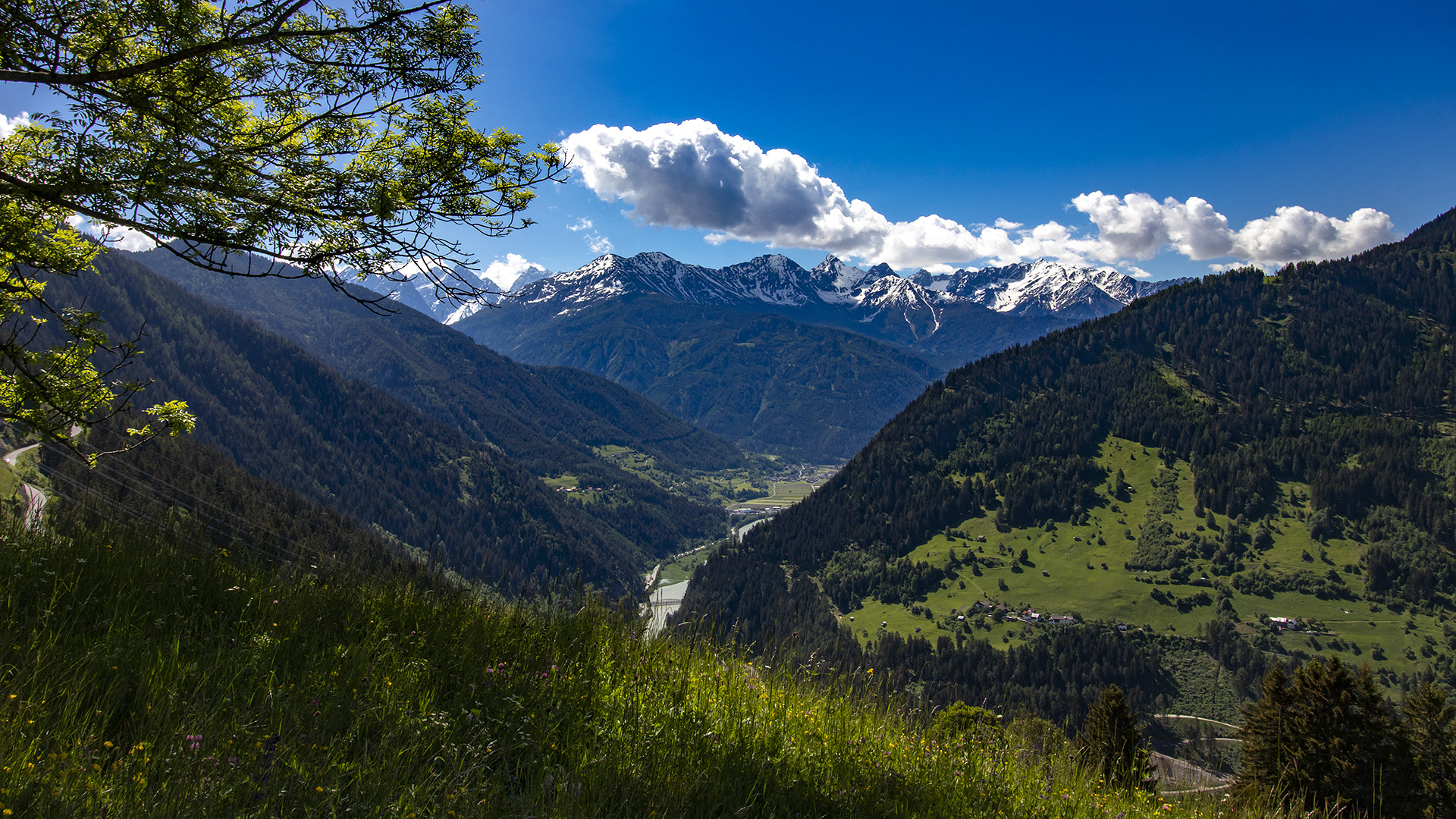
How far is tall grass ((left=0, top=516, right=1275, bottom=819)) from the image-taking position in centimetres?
306

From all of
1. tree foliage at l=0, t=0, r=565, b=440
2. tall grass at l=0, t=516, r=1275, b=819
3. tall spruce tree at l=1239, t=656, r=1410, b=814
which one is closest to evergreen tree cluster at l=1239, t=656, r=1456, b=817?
tall spruce tree at l=1239, t=656, r=1410, b=814

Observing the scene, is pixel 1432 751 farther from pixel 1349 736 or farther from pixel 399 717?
pixel 399 717

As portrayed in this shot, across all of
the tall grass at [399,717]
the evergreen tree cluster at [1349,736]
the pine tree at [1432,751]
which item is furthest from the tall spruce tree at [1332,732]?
the tall grass at [399,717]

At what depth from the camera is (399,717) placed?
155 inches

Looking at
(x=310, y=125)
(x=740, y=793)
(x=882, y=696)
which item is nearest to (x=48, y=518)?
(x=310, y=125)

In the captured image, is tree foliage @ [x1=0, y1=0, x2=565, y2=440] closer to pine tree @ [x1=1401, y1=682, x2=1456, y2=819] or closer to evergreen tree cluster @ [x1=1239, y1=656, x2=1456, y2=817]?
pine tree @ [x1=1401, y1=682, x2=1456, y2=819]

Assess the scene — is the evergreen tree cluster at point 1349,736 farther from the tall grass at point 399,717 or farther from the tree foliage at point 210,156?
the tree foliage at point 210,156

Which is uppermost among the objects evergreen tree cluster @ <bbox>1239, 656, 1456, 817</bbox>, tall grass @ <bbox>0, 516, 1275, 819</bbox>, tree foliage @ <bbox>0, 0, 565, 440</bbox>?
tree foliage @ <bbox>0, 0, 565, 440</bbox>

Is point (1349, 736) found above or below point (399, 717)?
below

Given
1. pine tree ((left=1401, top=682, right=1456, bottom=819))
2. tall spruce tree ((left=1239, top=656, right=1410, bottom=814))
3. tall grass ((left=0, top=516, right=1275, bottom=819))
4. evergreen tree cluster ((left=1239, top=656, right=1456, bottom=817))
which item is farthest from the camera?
tall spruce tree ((left=1239, top=656, right=1410, bottom=814))

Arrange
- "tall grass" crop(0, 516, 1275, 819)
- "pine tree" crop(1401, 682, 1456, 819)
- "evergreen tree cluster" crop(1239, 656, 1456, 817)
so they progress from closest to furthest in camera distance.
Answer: "tall grass" crop(0, 516, 1275, 819), "pine tree" crop(1401, 682, 1456, 819), "evergreen tree cluster" crop(1239, 656, 1456, 817)

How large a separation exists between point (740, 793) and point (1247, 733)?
90.5 ft

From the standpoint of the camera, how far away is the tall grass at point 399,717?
10.0 feet

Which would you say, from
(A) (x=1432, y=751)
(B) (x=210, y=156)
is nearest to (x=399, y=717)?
(B) (x=210, y=156)
